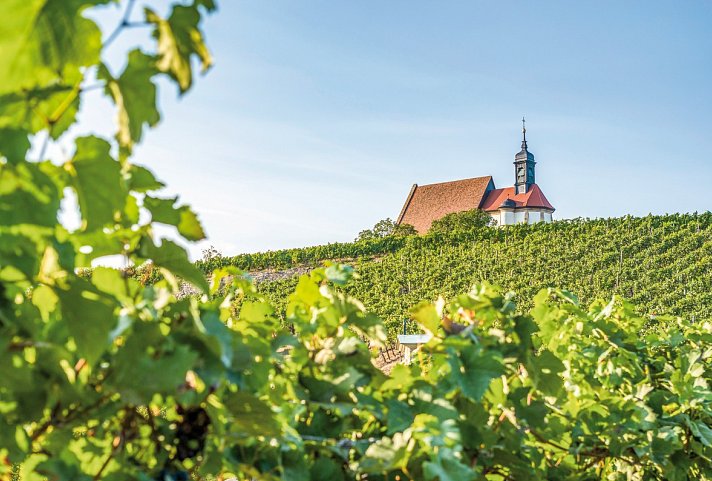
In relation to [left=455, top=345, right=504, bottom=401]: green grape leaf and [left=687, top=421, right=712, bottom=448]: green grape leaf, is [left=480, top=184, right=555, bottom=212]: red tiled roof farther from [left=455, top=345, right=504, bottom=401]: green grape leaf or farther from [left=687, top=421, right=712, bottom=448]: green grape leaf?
[left=455, top=345, right=504, bottom=401]: green grape leaf

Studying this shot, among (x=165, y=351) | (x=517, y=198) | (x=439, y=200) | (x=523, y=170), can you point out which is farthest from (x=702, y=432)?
(x=523, y=170)

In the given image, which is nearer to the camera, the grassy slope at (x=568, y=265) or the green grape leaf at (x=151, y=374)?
the green grape leaf at (x=151, y=374)

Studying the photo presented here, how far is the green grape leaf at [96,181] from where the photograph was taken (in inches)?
24.3

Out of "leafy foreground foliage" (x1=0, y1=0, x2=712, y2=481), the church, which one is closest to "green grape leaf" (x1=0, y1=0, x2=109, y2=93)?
"leafy foreground foliage" (x1=0, y1=0, x2=712, y2=481)

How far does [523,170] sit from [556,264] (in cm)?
3064

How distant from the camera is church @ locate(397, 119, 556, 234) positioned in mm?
35812

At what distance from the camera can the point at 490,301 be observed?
1.20 metres

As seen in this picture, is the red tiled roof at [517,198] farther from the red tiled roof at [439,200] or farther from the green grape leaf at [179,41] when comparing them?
the green grape leaf at [179,41]

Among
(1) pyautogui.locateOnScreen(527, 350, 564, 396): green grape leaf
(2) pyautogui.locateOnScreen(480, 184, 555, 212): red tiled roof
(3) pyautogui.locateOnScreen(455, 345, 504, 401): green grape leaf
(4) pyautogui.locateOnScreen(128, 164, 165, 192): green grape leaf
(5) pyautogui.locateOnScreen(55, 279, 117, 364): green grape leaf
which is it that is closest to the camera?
(5) pyautogui.locateOnScreen(55, 279, 117, 364): green grape leaf

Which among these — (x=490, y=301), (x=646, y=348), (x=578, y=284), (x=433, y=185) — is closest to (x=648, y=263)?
(x=578, y=284)

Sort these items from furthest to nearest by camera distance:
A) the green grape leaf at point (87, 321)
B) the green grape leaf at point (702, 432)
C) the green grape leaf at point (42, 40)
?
the green grape leaf at point (702, 432) → the green grape leaf at point (87, 321) → the green grape leaf at point (42, 40)

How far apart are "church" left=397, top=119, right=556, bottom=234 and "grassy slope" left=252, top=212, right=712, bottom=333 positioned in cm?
1840

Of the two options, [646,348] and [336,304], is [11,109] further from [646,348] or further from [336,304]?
[646,348]

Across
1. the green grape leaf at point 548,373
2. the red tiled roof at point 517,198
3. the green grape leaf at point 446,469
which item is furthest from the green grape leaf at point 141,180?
the red tiled roof at point 517,198
